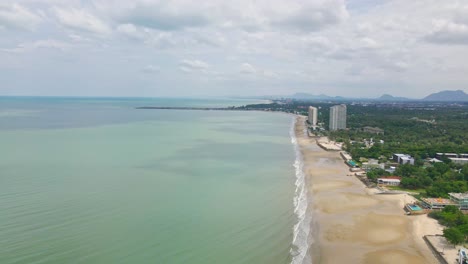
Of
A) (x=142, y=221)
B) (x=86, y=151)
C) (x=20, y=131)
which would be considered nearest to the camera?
(x=142, y=221)

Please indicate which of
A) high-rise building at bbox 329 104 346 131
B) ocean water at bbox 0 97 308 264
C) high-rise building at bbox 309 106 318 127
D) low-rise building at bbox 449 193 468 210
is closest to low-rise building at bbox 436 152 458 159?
ocean water at bbox 0 97 308 264

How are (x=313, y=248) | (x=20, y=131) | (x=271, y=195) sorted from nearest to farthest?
(x=313, y=248), (x=271, y=195), (x=20, y=131)

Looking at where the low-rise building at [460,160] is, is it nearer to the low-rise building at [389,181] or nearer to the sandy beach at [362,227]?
the low-rise building at [389,181]

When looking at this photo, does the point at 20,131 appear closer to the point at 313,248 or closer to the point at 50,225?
the point at 50,225

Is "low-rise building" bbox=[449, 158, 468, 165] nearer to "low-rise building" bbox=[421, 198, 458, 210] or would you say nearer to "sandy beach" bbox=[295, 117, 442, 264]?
"sandy beach" bbox=[295, 117, 442, 264]

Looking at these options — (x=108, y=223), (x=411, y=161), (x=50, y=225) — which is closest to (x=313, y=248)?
(x=108, y=223)

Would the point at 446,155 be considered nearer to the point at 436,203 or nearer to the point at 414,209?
the point at 436,203

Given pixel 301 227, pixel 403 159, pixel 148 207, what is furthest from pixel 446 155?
pixel 148 207

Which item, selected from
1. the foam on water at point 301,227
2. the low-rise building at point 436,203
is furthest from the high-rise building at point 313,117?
the low-rise building at point 436,203
